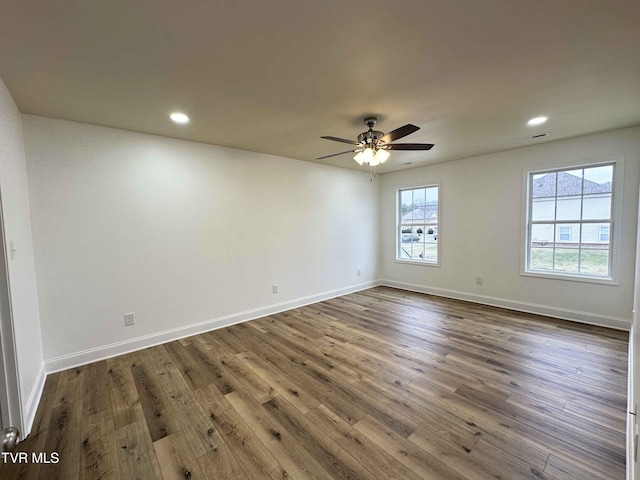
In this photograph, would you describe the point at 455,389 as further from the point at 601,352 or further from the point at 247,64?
the point at 247,64

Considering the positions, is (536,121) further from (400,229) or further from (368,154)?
(400,229)

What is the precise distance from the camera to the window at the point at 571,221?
141 inches

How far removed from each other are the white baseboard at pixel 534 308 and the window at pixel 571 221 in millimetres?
515

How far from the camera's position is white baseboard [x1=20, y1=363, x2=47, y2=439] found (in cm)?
184

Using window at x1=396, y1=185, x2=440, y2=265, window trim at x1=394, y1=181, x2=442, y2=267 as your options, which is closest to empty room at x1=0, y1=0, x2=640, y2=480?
window trim at x1=394, y1=181, x2=442, y2=267

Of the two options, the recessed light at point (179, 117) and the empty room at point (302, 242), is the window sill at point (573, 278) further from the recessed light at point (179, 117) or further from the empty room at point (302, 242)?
the recessed light at point (179, 117)

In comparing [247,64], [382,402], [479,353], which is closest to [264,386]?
[382,402]

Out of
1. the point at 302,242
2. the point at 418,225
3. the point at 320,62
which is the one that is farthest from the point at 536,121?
A: the point at 302,242

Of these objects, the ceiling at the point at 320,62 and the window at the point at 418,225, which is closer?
the ceiling at the point at 320,62

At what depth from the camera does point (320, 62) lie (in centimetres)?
188

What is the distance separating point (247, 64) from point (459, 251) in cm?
445

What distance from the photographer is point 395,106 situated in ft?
8.46

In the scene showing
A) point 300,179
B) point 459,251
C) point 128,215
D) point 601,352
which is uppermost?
point 300,179

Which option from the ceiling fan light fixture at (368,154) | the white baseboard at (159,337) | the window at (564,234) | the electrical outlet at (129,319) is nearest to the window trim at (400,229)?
the window at (564,234)
